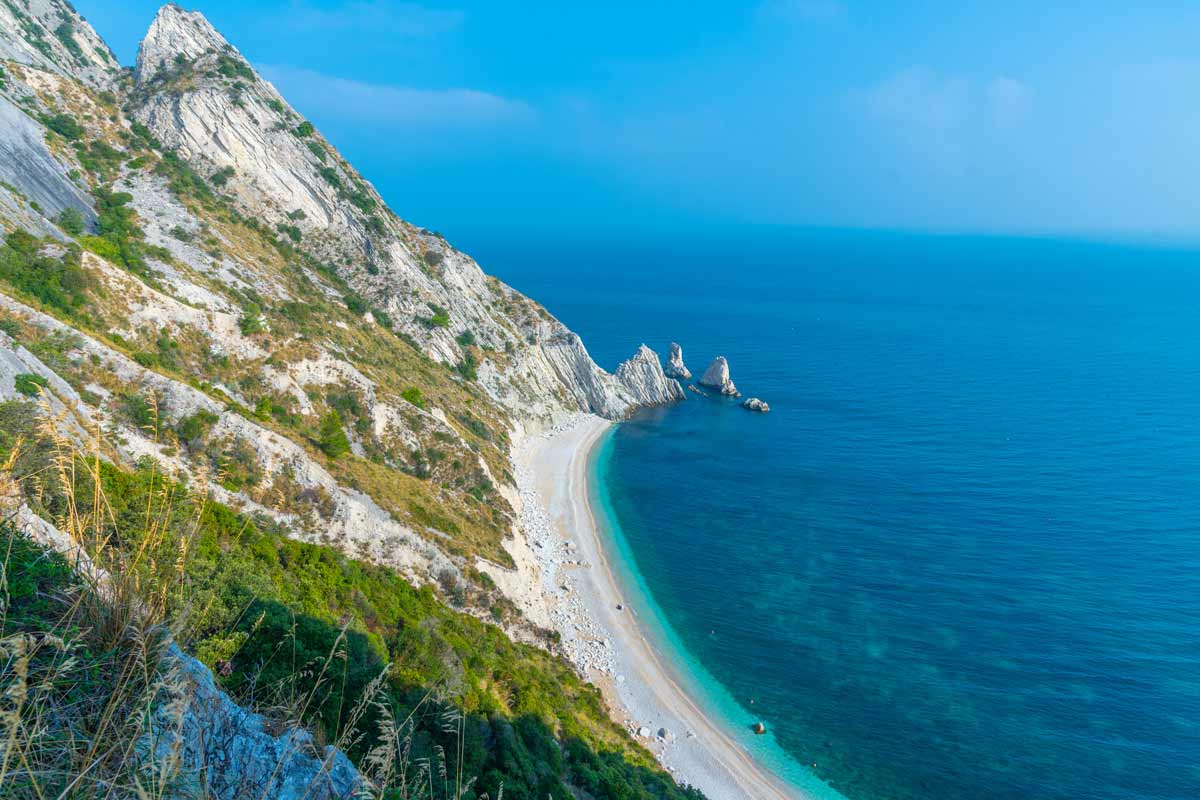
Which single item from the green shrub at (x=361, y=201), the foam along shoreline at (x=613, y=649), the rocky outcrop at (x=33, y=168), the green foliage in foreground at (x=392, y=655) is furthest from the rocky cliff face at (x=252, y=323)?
the foam along shoreline at (x=613, y=649)

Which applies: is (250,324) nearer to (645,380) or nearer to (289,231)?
(289,231)

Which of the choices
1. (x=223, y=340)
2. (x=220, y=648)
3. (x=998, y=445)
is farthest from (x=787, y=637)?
(x=998, y=445)

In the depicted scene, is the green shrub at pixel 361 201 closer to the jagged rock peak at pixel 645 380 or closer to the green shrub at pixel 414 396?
the green shrub at pixel 414 396

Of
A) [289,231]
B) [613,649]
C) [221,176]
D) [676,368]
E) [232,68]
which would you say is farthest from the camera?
[676,368]

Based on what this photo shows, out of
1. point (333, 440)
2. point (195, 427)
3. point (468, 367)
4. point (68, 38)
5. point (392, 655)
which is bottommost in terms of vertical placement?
point (392, 655)

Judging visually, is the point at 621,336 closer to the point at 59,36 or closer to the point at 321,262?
the point at 321,262

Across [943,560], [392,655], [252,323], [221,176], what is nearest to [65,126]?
[221,176]

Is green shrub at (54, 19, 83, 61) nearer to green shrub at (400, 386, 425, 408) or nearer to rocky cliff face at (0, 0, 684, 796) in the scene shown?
rocky cliff face at (0, 0, 684, 796)
